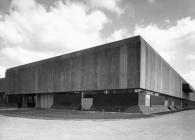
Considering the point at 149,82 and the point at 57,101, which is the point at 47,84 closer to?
the point at 57,101

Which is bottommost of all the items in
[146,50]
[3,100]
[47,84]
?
[3,100]

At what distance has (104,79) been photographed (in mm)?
36750

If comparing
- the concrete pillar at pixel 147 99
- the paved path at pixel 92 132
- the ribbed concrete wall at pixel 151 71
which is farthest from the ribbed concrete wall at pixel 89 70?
Answer: the paved path at pixel 92 132

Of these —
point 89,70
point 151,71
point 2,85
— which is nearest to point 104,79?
point 89,70

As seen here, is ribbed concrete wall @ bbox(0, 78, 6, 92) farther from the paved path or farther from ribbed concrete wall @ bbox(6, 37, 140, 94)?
the paved path

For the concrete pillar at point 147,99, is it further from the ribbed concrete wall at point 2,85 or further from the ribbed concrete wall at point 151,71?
the ribbed concrete wall at point 2,85

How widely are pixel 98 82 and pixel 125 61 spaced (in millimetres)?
7225

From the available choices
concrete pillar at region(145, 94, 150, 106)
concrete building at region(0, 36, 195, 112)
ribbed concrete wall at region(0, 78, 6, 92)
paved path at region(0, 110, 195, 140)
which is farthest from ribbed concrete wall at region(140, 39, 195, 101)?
ribbed concrete wall at region(0, 78, 6, 92)

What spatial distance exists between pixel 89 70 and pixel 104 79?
4.64 meters

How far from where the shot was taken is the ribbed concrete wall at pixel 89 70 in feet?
111

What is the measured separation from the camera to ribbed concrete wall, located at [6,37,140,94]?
33719mm

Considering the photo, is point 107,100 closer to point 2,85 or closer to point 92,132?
point 92,132

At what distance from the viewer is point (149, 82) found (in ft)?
121

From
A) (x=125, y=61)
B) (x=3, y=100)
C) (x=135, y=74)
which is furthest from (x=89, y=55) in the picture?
(x=3, y=100)
